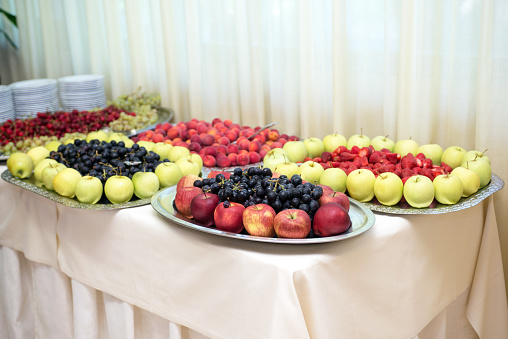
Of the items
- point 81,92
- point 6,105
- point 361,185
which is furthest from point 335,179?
point 6,105

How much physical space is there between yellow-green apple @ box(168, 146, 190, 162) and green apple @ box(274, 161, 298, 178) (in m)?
0.36

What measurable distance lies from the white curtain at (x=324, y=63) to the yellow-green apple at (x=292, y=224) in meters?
0.85

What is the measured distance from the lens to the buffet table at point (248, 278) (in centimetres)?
105

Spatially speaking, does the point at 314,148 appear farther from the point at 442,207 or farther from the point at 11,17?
the point at 11,17

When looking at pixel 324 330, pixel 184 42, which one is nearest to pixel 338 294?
pixel 324 330

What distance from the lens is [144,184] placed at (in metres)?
1.42

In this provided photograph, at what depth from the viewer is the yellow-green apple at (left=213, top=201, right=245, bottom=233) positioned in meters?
1.12

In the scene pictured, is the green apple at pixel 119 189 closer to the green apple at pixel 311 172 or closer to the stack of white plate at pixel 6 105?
the green apple at pixel 311 172

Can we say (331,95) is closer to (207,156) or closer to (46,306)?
(207,156)

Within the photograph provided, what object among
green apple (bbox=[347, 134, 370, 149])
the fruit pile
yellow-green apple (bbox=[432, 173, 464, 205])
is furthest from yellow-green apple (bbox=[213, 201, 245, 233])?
green apple (bbox=[347, 134, 370, 149])

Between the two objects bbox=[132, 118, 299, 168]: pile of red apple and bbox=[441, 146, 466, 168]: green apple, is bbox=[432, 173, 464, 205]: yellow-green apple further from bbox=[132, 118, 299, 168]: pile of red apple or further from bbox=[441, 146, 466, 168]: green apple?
bbox=[132, 118, 299, 168]: pile of red apple

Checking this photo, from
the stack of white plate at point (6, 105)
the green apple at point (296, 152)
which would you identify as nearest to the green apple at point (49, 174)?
the green apple at point (296, 152)

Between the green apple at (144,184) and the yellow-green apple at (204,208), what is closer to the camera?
the yellow-green apple at (204,208)

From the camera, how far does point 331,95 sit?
2.01 meters
